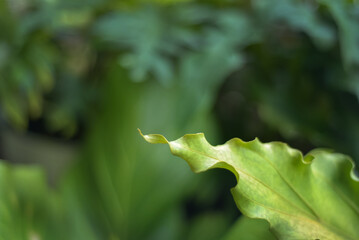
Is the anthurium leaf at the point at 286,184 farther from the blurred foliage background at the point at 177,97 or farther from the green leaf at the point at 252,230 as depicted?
the blurred foliage background at the point at 177,97

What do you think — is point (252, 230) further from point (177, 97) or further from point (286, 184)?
point (177, 97)

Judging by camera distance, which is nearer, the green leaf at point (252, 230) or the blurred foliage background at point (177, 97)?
the green leaf at point (252, 230)

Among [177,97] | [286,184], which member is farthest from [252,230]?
[177,97]

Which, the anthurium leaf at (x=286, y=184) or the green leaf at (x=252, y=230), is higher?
the anthurium leaf at (x=286, y=184)

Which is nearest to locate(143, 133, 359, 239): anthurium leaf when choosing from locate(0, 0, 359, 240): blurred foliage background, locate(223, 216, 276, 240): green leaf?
locate(223, 216, 276, 240): green leaf

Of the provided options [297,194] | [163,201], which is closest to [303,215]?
[297,194]

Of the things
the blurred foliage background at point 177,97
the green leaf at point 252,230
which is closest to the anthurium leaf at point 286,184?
the green leaf at point 252,230
